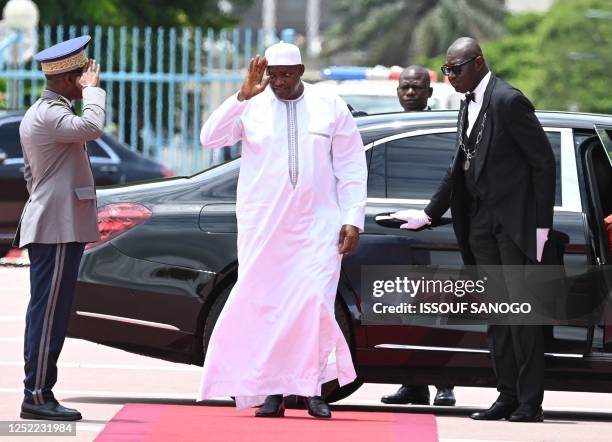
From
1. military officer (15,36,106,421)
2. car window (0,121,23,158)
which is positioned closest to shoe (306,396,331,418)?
military officer (15,36,106,421)

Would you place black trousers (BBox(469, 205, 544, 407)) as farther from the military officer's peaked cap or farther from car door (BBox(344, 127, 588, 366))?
the military officer's peaked cap

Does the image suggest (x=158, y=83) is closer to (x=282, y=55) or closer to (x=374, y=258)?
(x=374, y=258)

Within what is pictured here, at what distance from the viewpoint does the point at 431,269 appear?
870cm

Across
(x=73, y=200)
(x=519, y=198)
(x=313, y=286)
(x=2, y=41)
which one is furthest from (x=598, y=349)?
(x=2, y=41)

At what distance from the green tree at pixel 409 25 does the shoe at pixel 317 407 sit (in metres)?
68.2

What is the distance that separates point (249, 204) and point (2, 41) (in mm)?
18224

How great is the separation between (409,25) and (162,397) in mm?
69415

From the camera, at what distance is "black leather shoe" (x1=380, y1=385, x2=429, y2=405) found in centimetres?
980

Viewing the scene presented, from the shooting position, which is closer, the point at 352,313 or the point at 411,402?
the point at 352,313

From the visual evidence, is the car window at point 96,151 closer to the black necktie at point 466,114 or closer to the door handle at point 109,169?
the door handle at point 109,169

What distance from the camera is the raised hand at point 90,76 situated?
799 cm

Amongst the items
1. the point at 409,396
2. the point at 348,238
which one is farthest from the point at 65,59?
the point at 409,396

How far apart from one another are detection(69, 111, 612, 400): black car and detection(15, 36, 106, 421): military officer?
2.82ft

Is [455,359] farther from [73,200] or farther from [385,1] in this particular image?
[385,1]
